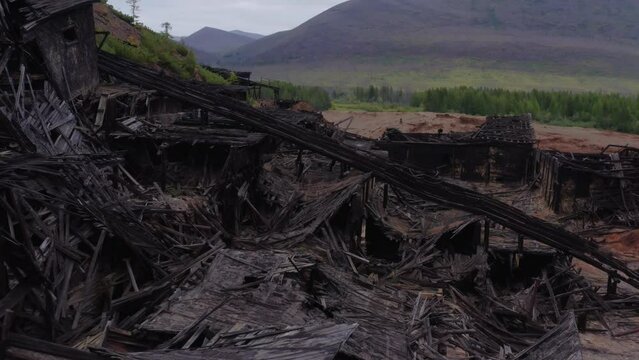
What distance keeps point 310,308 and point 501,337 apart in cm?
455

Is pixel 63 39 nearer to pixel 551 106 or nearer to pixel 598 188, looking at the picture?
pixel 598 188

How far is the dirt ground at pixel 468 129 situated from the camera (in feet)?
145

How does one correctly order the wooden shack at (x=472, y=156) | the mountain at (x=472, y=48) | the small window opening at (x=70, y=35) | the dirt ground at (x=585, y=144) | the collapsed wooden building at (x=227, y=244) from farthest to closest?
the mountain at (x=472, y=48), the wooden shack at (x=472, y=156), the small window opening at (x=70, y=35), the dirt ground at (x=585, y=144), the collapsed wooden building at (x=227, y=244)

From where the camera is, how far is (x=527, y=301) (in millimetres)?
Answer: 14062

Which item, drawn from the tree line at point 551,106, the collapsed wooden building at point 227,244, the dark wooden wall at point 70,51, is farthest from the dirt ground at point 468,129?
the dark wooden wall at point 70,51

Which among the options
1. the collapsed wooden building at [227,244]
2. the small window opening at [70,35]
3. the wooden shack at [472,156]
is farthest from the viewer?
A: the wooden shack at [472,156]

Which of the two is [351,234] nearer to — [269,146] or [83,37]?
[269,146]

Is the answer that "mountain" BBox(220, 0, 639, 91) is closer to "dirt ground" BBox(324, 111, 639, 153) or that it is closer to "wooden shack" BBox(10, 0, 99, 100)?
"dirt ground" BBox(324, 111, 639, 153)

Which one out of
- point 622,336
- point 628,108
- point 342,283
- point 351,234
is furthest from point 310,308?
point 628,108

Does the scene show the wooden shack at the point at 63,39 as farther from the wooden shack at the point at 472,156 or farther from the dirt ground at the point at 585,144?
the wooden shack at the point at 472,156

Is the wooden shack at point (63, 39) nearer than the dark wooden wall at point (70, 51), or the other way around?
the wooden shack at point (63, 39)

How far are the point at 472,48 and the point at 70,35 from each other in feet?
457

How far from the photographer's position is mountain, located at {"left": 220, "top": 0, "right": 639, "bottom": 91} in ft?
412

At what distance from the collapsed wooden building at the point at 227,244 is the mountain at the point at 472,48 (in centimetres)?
10274
